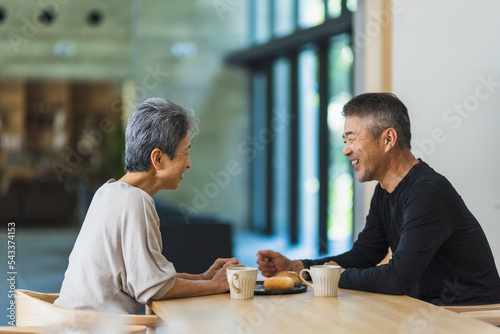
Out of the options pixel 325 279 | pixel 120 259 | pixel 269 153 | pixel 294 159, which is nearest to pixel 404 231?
pixel 325 279

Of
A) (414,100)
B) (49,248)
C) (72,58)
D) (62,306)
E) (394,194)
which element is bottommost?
(49,248)

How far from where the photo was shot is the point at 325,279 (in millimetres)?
1758

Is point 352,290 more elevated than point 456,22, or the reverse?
point 456,22

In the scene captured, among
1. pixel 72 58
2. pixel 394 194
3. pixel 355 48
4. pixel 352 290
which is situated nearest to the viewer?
pixel 352 290

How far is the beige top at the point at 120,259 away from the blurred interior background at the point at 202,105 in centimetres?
421

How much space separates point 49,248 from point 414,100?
3.12 metres

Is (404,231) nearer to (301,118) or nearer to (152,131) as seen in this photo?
(152,131)

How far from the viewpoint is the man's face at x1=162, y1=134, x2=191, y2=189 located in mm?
1854

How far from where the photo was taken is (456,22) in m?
3.15

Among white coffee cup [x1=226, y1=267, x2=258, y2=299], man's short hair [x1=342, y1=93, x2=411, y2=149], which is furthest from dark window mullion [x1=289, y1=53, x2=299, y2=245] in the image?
white coffee cup [x1=226, y1=267, x2=258, y2=299]

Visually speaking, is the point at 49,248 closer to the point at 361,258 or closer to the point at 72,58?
the point at 361,258

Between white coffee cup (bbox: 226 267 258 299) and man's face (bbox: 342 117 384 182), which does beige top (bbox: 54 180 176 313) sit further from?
man's face (bbox: 342 117 384 182)

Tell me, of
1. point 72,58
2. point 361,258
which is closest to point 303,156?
point 72,58

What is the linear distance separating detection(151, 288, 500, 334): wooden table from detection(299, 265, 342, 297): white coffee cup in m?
0.03
